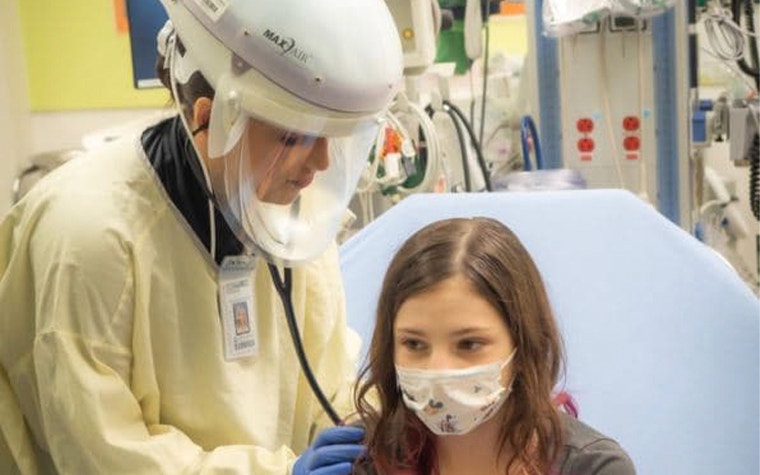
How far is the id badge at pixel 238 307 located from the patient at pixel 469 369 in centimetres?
19

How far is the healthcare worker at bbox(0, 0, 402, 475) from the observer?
131cm

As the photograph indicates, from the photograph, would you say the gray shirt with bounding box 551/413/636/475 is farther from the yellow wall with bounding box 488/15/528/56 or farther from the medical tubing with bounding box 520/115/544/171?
the yellow wall with bounding box 488/15/528/56

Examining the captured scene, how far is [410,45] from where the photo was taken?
10.1 feet

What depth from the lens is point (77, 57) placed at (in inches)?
185

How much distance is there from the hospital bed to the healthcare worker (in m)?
0.68

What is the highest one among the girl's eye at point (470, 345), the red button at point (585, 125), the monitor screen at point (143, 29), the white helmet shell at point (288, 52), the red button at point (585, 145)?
the monitor screen at point (143, 29)

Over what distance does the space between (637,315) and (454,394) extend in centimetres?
109

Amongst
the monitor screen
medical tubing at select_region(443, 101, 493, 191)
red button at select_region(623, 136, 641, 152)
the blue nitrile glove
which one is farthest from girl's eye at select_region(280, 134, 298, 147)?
red button at select_region(623, 136, 641, 152)

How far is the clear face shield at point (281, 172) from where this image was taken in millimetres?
1321

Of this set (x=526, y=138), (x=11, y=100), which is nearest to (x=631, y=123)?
(x=526, y=138)

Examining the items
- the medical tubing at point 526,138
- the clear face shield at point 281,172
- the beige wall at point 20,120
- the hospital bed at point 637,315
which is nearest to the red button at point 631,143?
the medical tubing at point 526,138

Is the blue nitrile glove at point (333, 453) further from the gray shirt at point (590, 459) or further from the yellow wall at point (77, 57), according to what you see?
the yellow wall at point (77, 57)

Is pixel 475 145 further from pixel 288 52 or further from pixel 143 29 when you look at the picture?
pixel 288 52

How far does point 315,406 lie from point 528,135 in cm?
208
